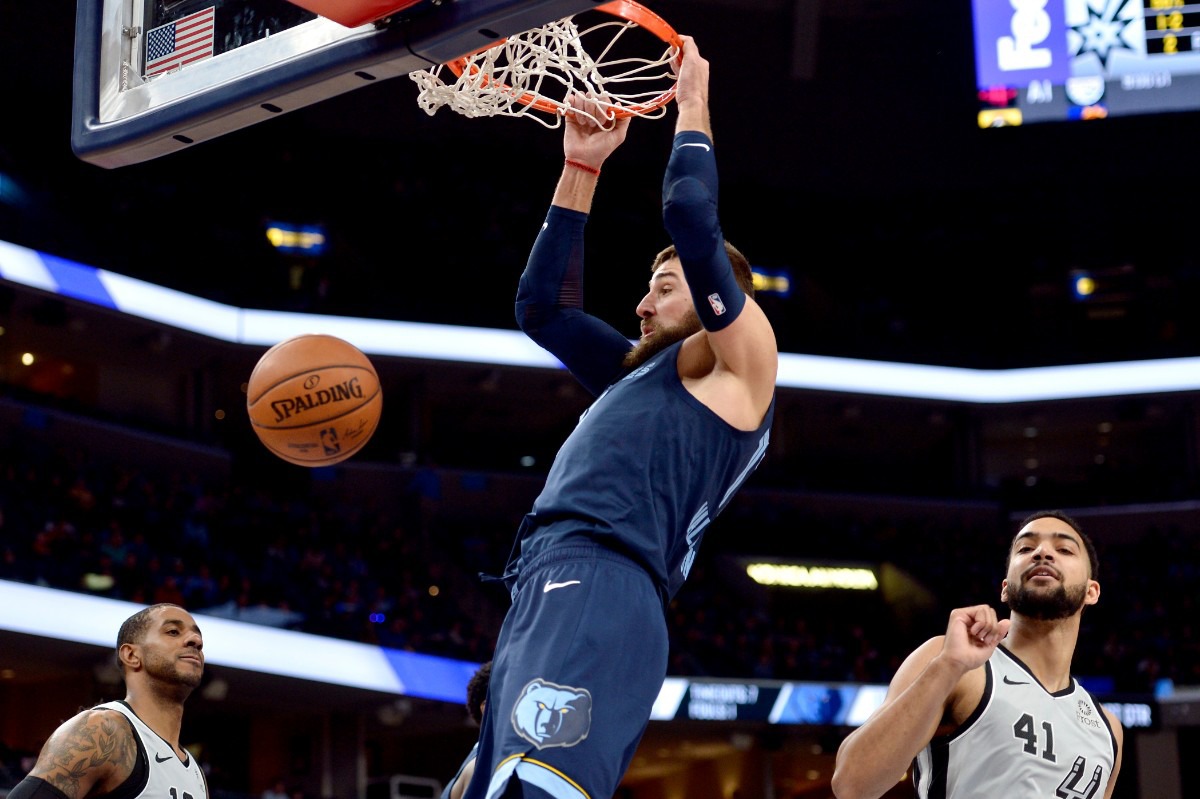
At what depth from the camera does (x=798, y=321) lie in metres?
25.5

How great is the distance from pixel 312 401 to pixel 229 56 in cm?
362

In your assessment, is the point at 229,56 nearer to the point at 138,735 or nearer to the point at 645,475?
the point at 645,475

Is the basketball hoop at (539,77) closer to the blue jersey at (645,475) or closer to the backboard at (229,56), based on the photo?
the backboard at (229,56)

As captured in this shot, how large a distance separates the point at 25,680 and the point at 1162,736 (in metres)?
14.9

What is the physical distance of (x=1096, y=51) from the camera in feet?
58.0

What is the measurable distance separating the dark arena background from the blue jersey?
11.9 m

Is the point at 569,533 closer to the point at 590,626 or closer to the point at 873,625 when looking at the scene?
the point at 590,626

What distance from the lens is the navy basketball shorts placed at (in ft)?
7.58

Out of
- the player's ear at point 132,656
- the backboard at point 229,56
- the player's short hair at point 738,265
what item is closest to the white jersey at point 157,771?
the player's ear at point 132,656

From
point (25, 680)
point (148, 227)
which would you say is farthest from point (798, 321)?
point (25, 680)

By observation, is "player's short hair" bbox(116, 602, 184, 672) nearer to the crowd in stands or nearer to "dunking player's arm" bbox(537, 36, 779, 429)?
"dunking player's arm" bbox(537, 36, 779, 429)

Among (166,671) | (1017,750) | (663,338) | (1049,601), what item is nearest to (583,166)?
(663,338)

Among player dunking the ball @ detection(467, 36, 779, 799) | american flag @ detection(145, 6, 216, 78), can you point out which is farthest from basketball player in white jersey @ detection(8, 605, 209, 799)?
player dunking the ball @ detection(467, 36, 779, 799)

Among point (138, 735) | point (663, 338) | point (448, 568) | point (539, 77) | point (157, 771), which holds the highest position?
point (539, 77)
